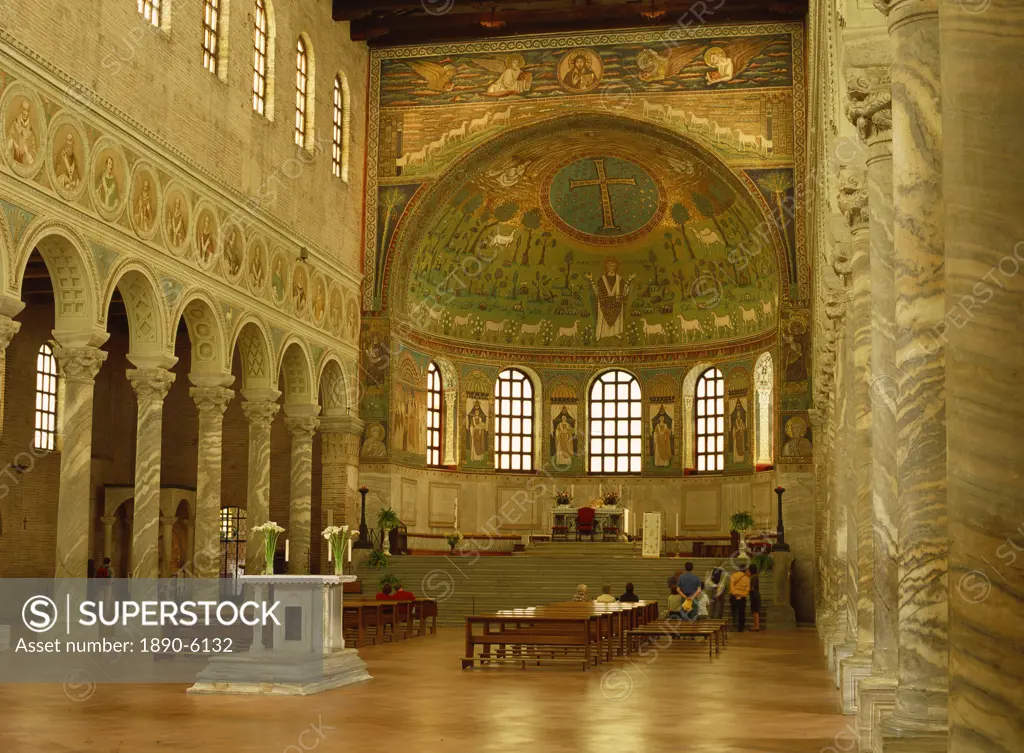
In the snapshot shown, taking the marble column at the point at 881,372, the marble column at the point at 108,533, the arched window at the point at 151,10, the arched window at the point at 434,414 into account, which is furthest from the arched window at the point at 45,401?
the marble column at the point at 881,372

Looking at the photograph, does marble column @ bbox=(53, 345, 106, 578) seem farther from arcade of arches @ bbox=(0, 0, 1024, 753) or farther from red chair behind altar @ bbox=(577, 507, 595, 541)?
red chair behind altar @ bbox=(577, 507, 595, 541)

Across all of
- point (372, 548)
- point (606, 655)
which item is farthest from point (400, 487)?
point (606, 655)

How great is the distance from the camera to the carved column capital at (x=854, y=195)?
41.1 feet

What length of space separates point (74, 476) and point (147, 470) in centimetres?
275

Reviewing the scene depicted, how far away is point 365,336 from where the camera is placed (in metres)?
35.3

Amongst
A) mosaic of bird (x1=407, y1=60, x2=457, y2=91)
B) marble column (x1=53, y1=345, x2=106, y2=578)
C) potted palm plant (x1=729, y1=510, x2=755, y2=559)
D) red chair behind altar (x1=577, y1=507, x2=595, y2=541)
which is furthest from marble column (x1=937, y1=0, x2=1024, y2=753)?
red chair behind altar (x1=577, y1=507, x2=595, y2=541)

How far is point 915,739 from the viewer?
25.7ft

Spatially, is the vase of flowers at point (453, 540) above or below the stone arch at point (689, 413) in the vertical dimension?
below

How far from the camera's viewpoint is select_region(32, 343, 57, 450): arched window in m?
31.5

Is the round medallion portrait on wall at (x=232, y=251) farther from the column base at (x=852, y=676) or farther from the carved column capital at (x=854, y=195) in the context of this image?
the column base at (x=852, y=676)

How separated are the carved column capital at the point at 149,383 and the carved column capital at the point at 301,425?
314 inches

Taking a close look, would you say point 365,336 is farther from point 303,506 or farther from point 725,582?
point 725,582

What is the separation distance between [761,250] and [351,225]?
36.2ft

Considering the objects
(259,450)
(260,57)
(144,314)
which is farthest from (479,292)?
(144,314)
